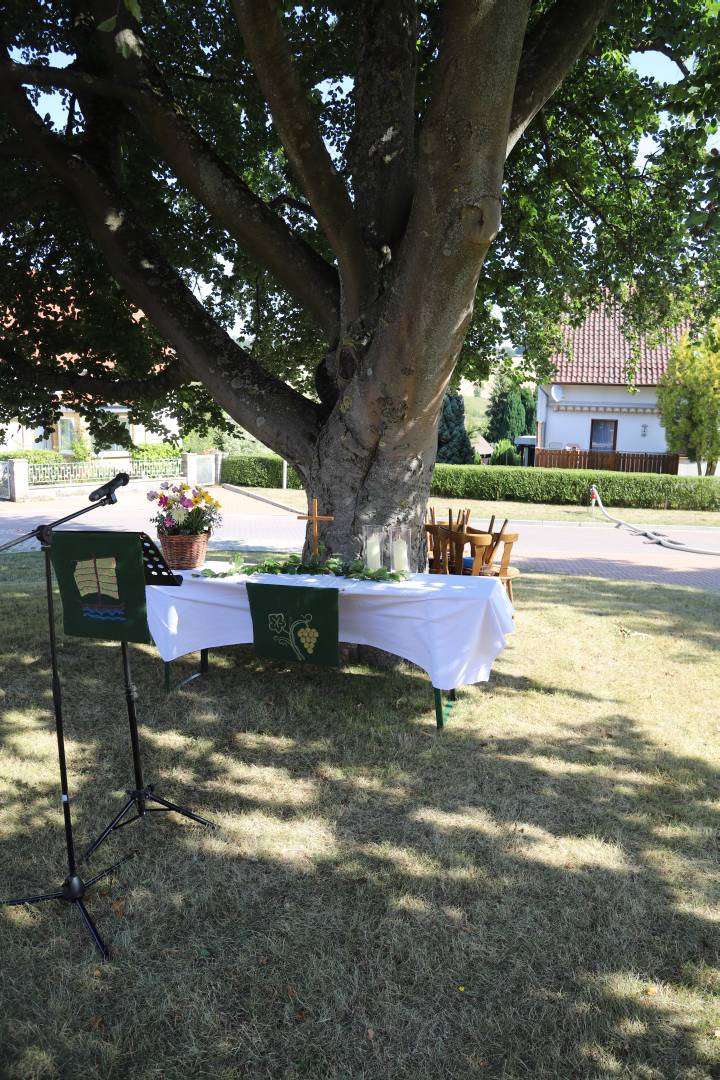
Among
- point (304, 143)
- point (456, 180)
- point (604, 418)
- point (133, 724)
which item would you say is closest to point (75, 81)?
point (304, 143)

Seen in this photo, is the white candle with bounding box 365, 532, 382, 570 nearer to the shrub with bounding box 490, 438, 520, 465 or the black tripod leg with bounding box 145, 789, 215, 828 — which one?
the black tripod leg with bounding box 145, 789, 215, 828

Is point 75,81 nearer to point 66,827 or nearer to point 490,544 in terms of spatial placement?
point 490,544

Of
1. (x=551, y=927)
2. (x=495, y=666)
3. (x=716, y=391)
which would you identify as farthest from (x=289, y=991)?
(x=716, y=391)

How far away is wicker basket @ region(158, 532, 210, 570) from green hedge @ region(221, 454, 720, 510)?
20604 mm

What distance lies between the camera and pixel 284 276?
646 cm

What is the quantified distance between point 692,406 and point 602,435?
504 centimetres

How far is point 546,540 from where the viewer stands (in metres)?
18.5

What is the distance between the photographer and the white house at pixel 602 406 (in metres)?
31.2

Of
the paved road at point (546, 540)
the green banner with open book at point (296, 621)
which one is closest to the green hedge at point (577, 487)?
the paved road at point (546, 540)

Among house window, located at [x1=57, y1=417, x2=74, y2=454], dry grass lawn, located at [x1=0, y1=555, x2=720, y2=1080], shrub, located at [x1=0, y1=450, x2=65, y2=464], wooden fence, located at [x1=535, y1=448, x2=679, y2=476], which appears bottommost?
dry grass lawn, located at [x1=0, y1=555, x2=720, y2=1080]

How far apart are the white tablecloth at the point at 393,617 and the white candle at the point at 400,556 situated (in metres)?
0.12

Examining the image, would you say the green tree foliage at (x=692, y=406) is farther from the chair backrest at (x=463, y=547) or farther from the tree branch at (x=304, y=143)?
the tree branch at (x=304, y=143)

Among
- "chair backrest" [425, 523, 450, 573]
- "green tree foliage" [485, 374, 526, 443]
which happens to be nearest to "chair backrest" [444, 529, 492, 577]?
"chair backrest" [425, 523, 450, 573]

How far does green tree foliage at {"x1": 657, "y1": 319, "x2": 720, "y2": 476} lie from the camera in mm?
26547
